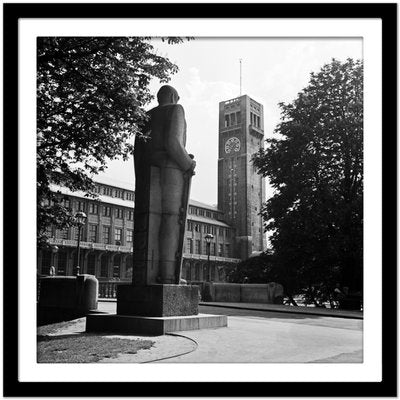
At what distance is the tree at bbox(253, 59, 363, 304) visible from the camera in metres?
21.8

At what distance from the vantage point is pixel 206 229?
9344 centimetres

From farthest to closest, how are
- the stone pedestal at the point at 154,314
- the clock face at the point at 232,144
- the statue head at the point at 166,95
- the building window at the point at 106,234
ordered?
the clock face at the point at 232,144 → the building window at the point at 106,234 → the statue head at the point at 166,95 → the stone pedestal at the point at 154,314

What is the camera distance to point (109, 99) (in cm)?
977

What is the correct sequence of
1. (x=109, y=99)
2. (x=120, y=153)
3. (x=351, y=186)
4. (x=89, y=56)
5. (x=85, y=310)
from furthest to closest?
(x=351, y=186), (x=85, y=310), (x=120, y=153), (x=109, y=99), (x=89, y=56)

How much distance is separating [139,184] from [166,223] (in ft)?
3.58

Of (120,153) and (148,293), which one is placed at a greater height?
(120,153)

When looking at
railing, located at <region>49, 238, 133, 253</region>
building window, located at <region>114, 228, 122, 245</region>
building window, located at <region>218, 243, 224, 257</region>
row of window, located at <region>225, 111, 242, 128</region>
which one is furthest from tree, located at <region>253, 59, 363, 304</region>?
row of window, located at <region>225, 111, 242, 128</region>

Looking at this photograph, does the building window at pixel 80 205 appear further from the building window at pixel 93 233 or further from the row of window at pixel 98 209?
the building window at pixel 93 233

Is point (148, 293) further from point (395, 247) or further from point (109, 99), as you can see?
point (395, 247)

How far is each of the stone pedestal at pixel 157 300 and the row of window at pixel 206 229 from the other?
7675 cm

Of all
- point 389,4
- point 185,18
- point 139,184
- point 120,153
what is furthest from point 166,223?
point 389,4

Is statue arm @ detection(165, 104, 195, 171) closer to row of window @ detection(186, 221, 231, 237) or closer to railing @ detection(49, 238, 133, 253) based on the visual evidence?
railing @ detection(49, 238, 133, 253)

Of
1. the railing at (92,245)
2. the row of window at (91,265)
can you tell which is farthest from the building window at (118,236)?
the row of window at (91,265)

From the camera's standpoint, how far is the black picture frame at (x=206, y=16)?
16.5ft
